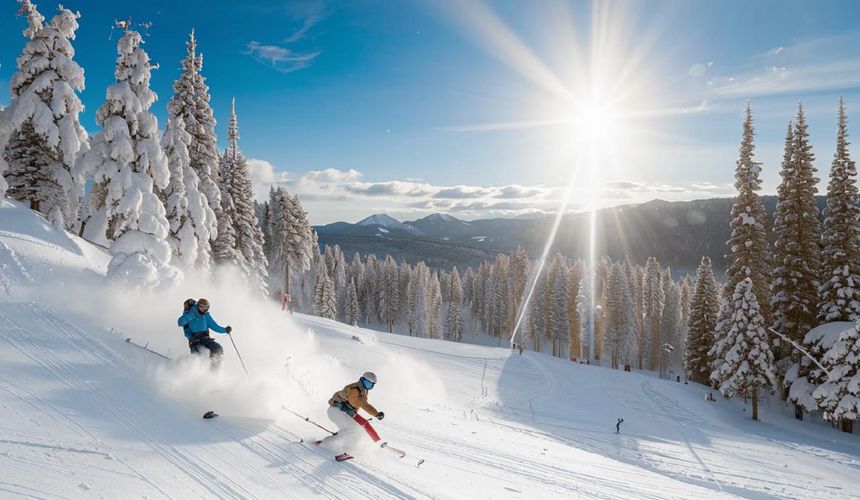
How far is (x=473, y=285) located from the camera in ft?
335

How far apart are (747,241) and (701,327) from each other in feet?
36.5

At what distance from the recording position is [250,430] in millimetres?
8602

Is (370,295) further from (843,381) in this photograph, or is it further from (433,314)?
(843,381)

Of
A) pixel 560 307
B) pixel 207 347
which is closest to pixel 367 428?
pixel 207 347

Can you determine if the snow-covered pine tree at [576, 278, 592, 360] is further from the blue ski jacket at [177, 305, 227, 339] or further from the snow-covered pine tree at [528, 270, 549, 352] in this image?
the blue ski jacket at [177, 305, 227, 339]

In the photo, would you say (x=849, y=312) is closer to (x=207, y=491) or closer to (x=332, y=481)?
(x=332, y=481)

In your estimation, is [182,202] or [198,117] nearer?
[182,202]

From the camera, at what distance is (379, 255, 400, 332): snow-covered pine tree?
90.5 m

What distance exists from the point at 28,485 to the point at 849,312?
1425 inches

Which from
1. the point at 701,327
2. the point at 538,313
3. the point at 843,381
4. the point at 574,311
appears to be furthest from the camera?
the point at 538,313

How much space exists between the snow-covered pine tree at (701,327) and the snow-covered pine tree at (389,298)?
5876 centimetres

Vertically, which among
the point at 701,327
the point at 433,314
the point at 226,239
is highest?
the point at 226,239

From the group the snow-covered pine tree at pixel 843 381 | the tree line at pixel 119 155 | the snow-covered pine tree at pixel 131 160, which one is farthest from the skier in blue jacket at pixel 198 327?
the snow-covered pine tree at pixel 843 381

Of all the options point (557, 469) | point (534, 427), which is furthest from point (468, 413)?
point (557, 469)
